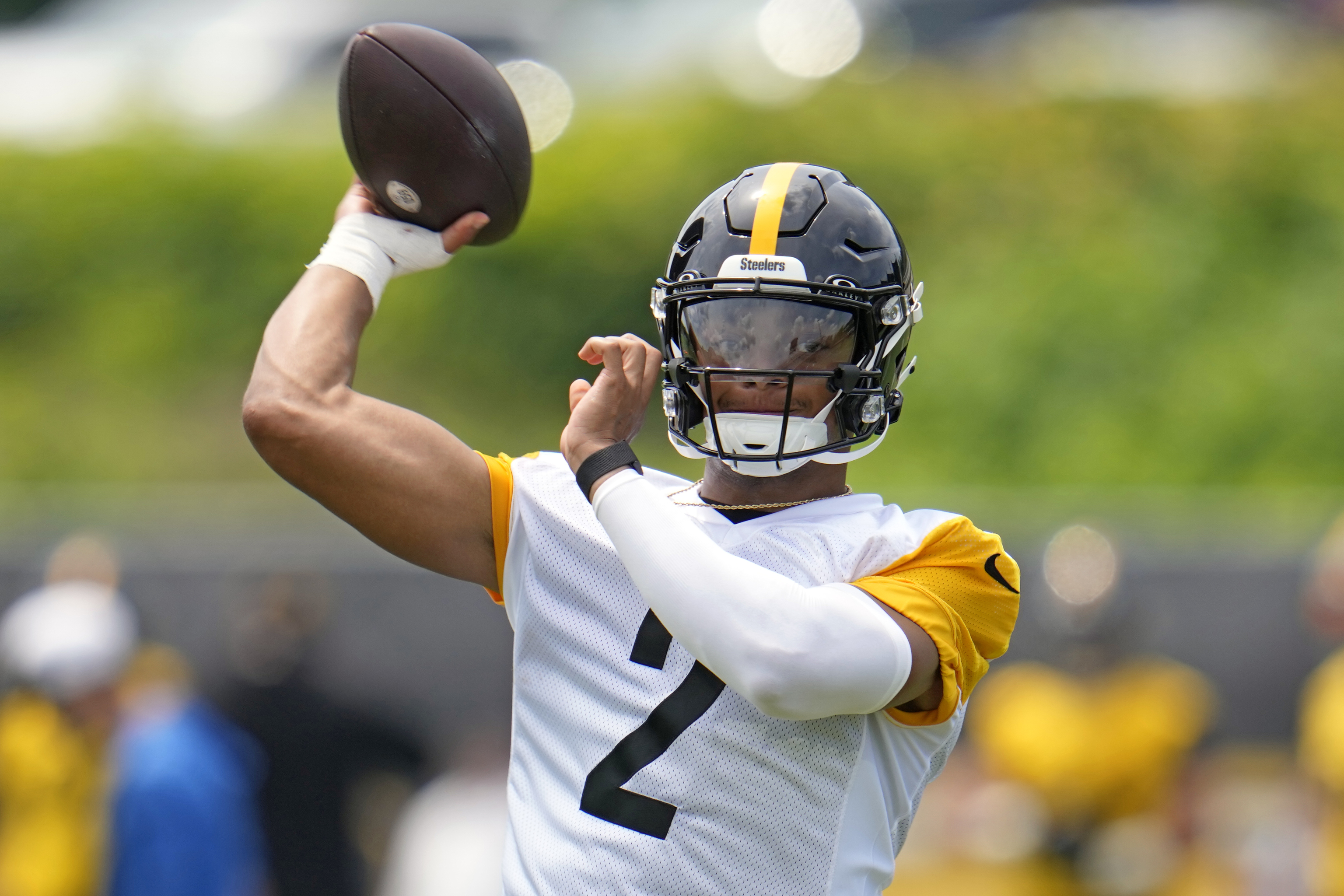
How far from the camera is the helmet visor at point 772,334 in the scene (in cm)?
225

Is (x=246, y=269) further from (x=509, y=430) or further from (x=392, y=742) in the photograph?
(x=392, y=742)

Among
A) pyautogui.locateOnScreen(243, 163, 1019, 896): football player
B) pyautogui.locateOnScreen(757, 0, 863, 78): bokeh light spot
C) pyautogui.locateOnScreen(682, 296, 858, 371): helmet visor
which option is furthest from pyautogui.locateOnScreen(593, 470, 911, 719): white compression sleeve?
pyautogui.locateOnScreen(757, 0, 863, 78): bokeh light spot

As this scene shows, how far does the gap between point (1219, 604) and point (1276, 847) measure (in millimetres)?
1151

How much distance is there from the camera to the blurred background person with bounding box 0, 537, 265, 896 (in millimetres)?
5559

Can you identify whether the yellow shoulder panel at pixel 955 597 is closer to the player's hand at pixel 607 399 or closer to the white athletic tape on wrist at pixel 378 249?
the player's hand at pixel 607 399

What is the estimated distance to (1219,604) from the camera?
22.7 feet

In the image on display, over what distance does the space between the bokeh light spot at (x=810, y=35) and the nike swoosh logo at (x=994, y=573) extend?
9.51 m

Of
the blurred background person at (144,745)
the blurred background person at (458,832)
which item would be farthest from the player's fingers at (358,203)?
the blurred background person at (458,832)

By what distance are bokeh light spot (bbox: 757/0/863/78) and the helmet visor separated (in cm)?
935

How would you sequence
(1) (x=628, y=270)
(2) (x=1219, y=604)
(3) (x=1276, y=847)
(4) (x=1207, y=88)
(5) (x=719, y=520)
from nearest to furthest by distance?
(5) (x=719, y=520)
(3) (x=1276, y=847)
(2) (x=1219, y=604)
(1) (x=628, y=270)
(4) (x=1207, y=88)

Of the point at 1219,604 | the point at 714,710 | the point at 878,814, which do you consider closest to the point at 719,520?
the point at 714,710

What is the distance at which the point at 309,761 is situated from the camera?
6.66 metres

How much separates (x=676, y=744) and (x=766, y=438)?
48 centimetres

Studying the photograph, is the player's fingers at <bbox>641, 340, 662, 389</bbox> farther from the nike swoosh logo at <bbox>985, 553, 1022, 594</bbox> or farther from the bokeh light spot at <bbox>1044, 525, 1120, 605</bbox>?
the bokeh light spot at <bbox>1044, 525, 1120, 605</bbox>
